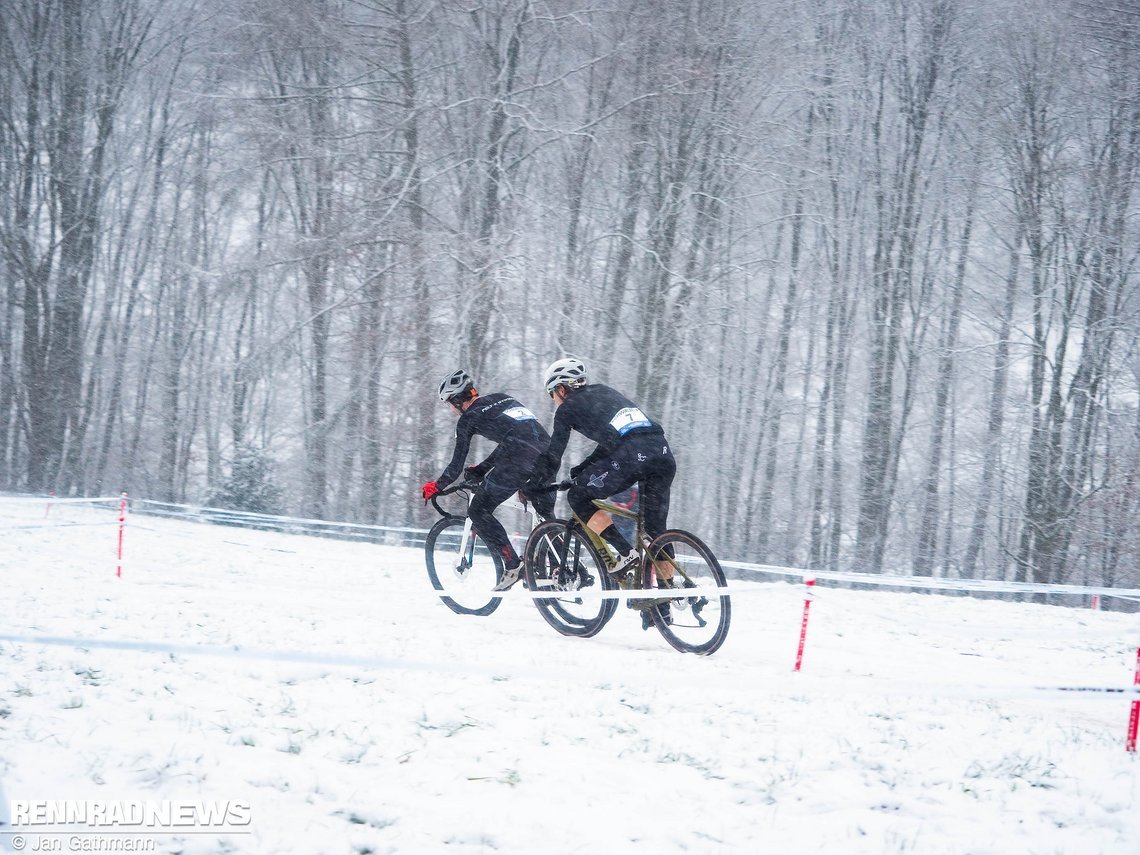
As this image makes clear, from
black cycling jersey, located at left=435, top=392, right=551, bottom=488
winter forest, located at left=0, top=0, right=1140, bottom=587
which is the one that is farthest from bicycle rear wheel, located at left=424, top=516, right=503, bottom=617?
winter forest, located at left=0, top=0, right=1140, bottom=587

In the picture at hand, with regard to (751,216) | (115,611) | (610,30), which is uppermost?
(610,30)

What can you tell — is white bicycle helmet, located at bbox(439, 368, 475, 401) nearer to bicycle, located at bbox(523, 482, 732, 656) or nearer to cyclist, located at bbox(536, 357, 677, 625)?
cyclist, located at bbox(536, 357, 677, 625)

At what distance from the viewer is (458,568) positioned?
868 cm

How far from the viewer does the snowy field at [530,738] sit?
11.9ft

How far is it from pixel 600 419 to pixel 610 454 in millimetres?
297

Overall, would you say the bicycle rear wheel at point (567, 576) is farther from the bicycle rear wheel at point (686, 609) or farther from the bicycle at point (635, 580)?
the bicycle rear wheel at point (686, 609)

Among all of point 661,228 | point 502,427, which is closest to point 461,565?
point 502,427

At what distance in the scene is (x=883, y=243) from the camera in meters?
23.3

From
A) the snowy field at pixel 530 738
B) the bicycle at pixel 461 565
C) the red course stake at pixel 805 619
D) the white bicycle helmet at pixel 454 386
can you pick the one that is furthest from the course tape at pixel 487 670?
the white bicycle helmet at pixel 454 386

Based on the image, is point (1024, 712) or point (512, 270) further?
point (512, 270)

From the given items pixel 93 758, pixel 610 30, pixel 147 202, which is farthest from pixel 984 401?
pixel 147 202

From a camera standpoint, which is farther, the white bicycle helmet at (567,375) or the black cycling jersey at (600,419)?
the white bicycle helmet at (567,375)

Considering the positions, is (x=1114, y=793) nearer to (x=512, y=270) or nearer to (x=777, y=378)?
(x=512, y=270)

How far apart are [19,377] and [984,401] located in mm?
30812
